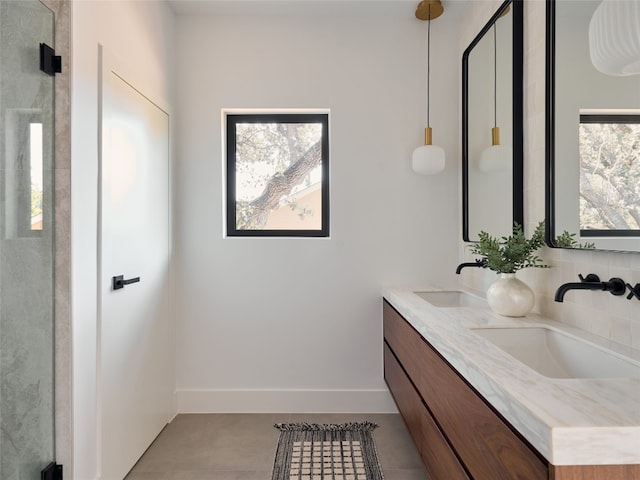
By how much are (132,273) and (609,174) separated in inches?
83.0

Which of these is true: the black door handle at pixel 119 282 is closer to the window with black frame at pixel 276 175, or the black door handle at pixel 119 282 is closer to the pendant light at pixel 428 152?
the window with black frame at pixel 276 175

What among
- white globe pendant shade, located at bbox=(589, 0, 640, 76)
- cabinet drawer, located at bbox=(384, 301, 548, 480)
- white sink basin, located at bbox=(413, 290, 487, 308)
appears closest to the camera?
cabinet drawer, located at bbox=(384, 301, 548, 480)

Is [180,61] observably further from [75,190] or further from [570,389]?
[570,389]

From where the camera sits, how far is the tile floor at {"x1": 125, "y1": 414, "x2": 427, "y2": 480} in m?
2.03

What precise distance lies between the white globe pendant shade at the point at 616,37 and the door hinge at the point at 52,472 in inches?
95.8

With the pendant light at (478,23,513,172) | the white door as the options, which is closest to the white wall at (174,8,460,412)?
the white door

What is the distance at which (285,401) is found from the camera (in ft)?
8.79

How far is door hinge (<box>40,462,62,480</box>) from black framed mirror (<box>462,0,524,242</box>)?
2197 mm

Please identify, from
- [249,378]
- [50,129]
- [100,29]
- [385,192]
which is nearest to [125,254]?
[50,129]

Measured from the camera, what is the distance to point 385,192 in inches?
105

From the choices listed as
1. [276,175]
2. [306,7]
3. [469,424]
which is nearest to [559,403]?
[469,424]

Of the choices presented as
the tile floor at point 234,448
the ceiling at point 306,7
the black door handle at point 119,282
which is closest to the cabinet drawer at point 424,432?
the tile floor at point 234,448

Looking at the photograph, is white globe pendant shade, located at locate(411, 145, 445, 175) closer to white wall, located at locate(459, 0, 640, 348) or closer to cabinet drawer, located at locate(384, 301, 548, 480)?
white wall, located at locate(459, 0, 640, 348)

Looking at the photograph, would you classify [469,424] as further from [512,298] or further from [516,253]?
[516,253]
